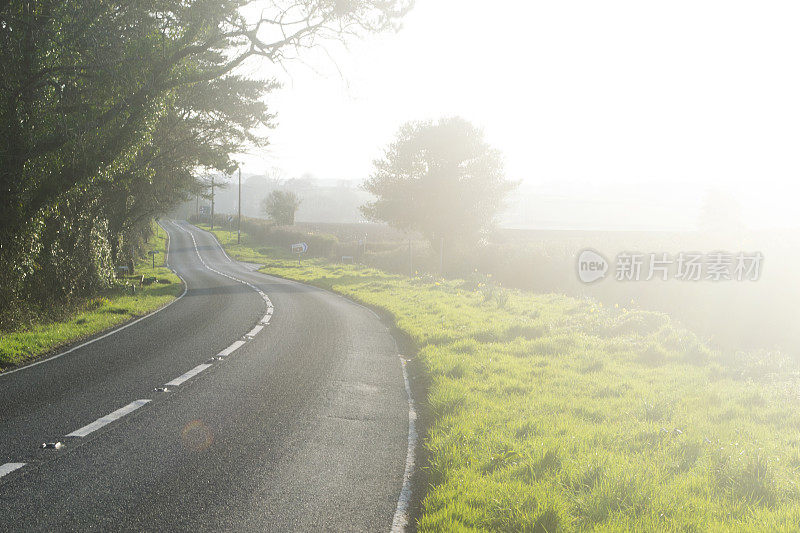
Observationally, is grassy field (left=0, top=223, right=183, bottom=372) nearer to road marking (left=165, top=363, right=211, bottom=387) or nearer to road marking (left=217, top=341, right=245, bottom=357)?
road marking (left=165, top=363, right=211, bottom=387)

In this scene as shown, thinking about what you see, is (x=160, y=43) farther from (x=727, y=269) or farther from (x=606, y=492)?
(x=727, y=269)

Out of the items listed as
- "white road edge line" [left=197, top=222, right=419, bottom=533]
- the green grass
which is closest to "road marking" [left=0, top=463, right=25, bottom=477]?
"white road edge line" [left=197, top=222, right=419, bottom=533]

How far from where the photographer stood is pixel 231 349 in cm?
1078

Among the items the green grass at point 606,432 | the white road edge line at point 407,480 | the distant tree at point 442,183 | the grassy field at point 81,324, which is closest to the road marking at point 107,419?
the white road edge line at point 407,480

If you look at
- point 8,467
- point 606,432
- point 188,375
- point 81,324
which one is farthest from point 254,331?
point 606,432

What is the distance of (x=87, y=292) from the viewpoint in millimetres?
17781

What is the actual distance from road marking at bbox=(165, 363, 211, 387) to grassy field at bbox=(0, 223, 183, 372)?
324cm

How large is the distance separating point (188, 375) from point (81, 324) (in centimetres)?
698

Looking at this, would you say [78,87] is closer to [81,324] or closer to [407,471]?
[81,324]

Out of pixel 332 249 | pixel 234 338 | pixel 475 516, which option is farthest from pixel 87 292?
pixel 332 249

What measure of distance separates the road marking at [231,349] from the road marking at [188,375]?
958 millimetres

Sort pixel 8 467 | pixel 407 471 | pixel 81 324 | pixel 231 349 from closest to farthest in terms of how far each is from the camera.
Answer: pixel 8 467
pixel 407 471
pixel 231 349
pixel 81 324

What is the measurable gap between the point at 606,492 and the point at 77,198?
18032 millimetres

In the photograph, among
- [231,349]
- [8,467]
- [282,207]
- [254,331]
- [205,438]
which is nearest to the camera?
[8,467]
